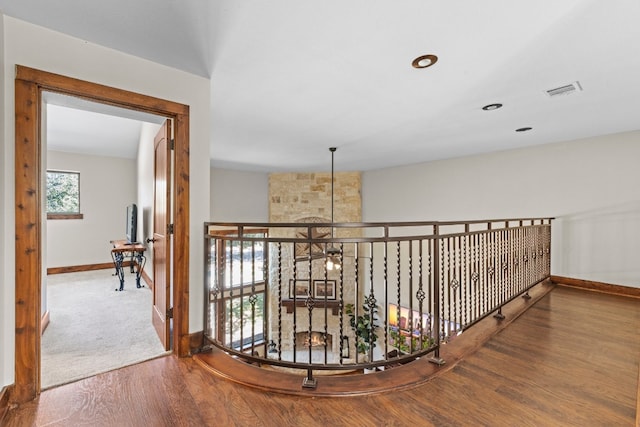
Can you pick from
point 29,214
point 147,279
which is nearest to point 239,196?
point 147,279

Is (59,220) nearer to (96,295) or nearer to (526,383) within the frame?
(96,295)

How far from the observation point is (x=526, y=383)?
5.69ft

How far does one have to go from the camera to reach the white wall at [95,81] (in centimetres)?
154

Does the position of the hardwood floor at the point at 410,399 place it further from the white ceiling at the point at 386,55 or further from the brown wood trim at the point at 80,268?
the brown wood trim at the point at 80,268

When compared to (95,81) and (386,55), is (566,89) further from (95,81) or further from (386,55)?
(95,81)

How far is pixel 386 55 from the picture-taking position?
6.30 feet

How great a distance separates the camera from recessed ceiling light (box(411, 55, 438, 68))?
1.94 meters

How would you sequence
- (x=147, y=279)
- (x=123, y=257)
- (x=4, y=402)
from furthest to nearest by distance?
1. (x=147, y=279)
2. (x=123, y=257)
3. (x=4, y=402)

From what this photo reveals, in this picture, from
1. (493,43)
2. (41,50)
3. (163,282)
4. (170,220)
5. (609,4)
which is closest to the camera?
(609,4)

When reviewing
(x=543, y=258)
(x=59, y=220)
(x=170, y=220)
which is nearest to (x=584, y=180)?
(x=543, y=258)

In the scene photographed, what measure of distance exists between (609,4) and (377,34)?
47.8 inches

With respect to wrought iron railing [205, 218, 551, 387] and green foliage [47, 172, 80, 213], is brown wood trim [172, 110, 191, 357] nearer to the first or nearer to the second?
wrought iron railing [205, 218, 551, 387]

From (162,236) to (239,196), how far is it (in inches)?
180

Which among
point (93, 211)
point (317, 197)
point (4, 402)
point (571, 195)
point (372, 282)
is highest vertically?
point (317, 197)
